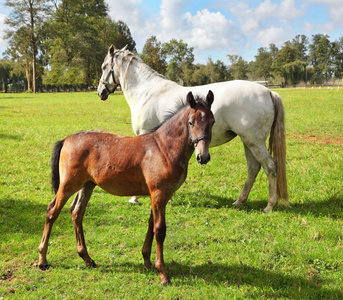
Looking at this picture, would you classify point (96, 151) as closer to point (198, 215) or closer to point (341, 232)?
point (198, 215)

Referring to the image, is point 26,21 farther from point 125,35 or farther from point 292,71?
point 292,71

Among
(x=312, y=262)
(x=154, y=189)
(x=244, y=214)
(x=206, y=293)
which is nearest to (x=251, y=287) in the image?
(x=206, y=293)

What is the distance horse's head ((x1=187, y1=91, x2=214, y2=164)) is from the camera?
11.3 ft

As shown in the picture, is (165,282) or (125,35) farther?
(125,35)

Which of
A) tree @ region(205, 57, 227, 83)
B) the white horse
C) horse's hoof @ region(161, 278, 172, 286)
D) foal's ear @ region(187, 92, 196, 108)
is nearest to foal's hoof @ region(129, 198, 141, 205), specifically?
the white horse

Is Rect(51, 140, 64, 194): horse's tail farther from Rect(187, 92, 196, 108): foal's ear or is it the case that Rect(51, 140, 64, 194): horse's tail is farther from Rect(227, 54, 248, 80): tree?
Rect(227, 54, 248, 80): tree

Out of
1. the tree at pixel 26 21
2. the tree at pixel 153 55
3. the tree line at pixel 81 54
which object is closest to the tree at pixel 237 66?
the tree line at pixel 81 54

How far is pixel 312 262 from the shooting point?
4.35 meters

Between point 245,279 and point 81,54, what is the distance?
56.2m

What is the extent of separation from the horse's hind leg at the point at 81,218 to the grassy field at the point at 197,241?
168 millimetres

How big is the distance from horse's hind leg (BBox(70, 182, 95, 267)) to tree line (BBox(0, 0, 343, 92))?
4600cm

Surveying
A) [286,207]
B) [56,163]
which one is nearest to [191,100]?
[56,163]

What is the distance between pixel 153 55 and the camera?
65.3 m

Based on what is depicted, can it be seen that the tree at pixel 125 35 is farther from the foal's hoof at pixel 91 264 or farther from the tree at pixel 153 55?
the foal's hoof at pixel 91 264
